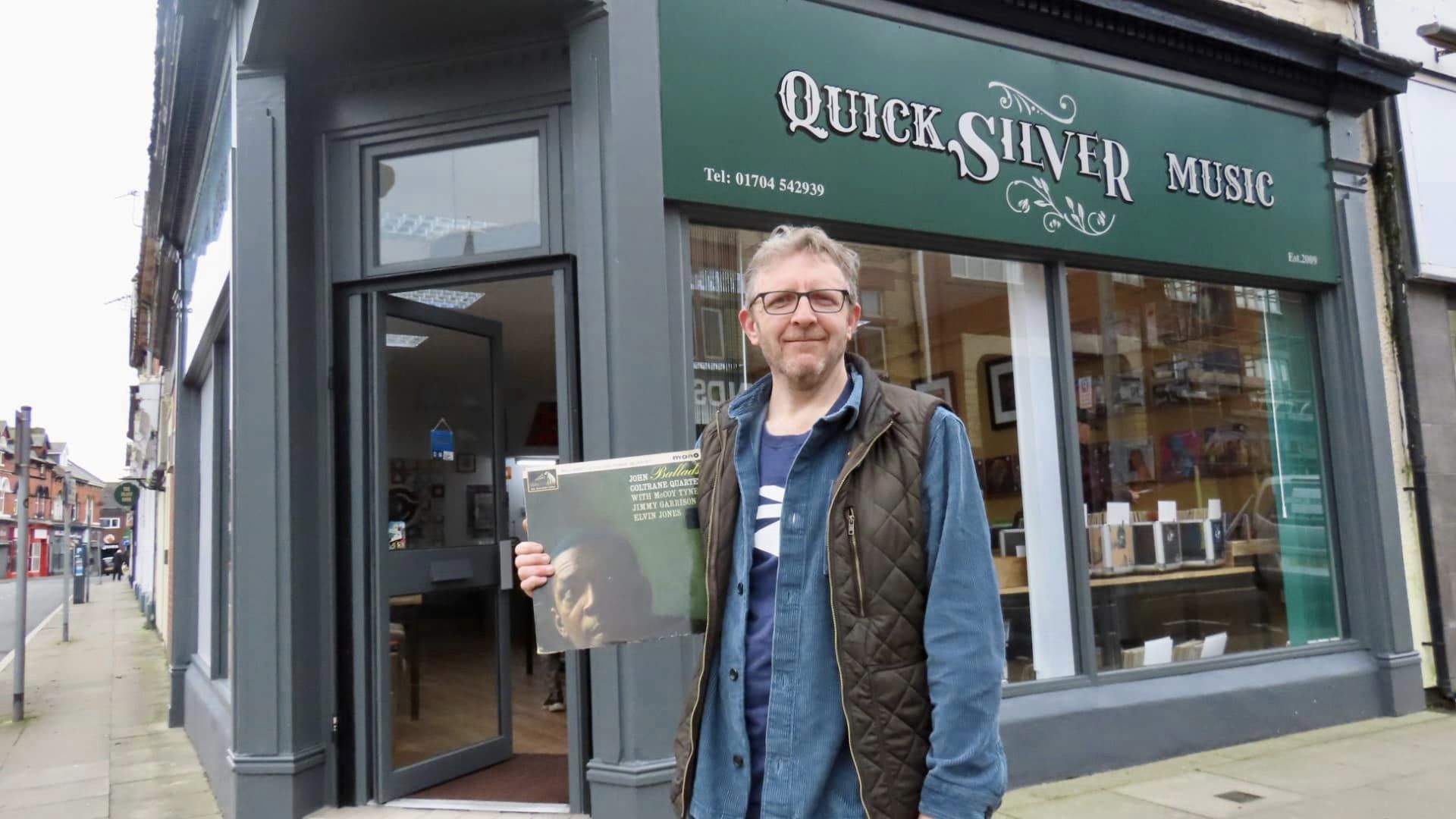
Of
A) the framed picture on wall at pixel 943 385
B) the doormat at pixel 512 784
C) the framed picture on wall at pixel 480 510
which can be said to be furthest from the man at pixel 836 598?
the framed picture on wall at pixel 943 385

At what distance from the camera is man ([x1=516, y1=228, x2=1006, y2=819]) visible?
1.84m

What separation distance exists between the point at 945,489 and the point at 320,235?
4.24 metres

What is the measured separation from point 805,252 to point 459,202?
11.7 feet

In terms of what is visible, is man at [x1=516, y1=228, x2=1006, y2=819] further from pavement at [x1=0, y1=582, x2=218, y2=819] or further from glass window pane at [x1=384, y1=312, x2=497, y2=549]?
pavement at [x1=0, y1=582, x2=218, y2=819]

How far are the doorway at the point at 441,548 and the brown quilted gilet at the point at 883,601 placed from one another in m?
2.97

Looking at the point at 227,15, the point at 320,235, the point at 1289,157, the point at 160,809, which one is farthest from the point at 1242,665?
the point at 227,15

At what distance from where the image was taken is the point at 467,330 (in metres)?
5.58

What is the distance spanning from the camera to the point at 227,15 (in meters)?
5.52

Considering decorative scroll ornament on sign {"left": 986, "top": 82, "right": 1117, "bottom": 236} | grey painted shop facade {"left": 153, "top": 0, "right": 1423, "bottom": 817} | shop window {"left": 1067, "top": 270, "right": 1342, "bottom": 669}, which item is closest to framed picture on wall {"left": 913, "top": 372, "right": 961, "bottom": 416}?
grey painted shop facade {"left": 153, "top": 0, "right": 1423, "bottom": 817}

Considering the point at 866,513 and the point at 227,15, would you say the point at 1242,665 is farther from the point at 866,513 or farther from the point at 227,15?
the point at 227,15

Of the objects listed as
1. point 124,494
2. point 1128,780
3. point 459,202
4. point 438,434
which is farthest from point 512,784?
point 124,494

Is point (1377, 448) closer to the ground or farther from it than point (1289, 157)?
closer to the ground

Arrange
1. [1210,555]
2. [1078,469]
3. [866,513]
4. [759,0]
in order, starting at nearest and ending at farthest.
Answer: [866,513] → [759,0] → [1078,469] → [1210,555]

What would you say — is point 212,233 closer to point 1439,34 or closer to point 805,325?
point 805,325
